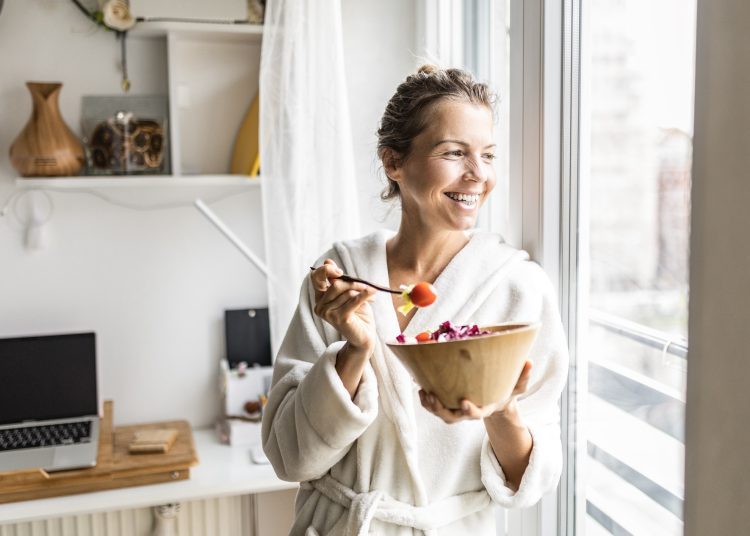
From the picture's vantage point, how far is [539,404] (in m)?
1.18

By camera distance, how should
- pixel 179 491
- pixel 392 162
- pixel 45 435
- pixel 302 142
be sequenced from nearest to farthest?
pixel 392 162 → pixel 302 142 → pixel 179 491 → pixel 45 435

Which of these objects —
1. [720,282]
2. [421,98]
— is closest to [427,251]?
[421,98]

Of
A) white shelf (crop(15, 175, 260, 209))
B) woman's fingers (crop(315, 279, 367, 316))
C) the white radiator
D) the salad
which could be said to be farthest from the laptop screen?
the salad

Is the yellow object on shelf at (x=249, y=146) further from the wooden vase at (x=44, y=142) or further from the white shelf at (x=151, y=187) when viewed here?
the wooden vase at (x=44, y=142)

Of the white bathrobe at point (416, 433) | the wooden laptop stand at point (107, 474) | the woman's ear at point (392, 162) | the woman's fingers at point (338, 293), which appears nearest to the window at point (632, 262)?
the white bathrobe at point (416, 433)

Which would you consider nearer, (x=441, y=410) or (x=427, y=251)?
(x=441, y=410)

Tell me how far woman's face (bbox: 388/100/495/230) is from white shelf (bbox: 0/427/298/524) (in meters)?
1.01

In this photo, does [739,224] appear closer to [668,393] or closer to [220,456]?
[668,393]

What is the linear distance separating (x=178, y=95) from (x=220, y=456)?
3.27 ft

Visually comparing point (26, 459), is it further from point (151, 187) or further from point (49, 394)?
point (151, 187)

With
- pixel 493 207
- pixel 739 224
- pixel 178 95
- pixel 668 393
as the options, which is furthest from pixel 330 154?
pixel 739 224

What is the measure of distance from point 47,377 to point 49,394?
48 mm

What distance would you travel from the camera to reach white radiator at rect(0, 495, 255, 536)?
6.56ft

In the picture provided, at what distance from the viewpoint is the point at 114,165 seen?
2.09m
